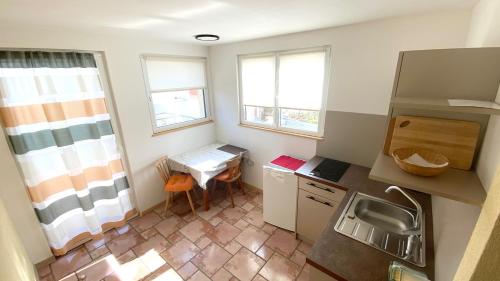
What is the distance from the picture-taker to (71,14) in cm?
154

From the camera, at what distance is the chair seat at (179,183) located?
2.89 metres

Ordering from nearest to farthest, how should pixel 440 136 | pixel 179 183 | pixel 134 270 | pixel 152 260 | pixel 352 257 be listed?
pixel 440 136, pixel 352 257, pixel 134 270, pixel 152 260, pixel 179 183

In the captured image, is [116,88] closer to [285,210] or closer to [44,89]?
[44,89]

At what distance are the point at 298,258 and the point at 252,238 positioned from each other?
58cm

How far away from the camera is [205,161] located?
3055 millimetres

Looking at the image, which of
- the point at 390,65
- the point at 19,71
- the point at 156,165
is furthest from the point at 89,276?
the point at 390,65

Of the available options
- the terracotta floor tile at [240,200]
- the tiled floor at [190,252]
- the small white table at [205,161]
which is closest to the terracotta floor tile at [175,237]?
the tiled floor at [190,252]

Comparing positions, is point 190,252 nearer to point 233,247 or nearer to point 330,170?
point 233,247

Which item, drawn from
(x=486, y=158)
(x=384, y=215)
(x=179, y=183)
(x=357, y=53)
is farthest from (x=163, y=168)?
(x=486, y=158)

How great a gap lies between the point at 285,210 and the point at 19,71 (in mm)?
3035

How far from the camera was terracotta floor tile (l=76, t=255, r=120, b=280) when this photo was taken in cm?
214

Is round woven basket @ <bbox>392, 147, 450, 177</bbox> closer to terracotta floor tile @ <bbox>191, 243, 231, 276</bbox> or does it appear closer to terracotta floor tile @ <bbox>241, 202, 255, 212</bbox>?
terracotta floor tile @ <bbox>191, 243, 231, 276</bbox>

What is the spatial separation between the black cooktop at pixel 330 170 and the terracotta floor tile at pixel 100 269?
7.80 feet

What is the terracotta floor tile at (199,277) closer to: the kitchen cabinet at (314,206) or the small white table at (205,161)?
the small white table at (205,161)
